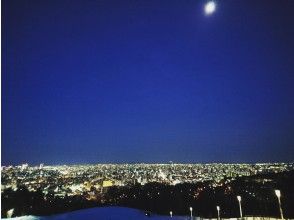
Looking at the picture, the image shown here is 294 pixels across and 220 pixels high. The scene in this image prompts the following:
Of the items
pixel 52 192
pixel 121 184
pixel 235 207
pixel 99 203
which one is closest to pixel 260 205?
pixel 235 207

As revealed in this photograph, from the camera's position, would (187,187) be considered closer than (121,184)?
Yes

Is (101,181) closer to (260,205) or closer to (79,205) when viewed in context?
(79,205)

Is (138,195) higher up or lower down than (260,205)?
higher up

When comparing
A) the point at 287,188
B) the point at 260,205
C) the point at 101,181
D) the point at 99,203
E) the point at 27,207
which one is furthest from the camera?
the point at 101,181

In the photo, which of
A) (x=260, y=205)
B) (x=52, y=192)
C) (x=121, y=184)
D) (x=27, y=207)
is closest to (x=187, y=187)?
(x=121, y=184)

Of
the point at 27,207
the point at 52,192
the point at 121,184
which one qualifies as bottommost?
the point at 27,207

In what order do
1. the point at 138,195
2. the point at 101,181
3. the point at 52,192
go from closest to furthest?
the point at 52,192 → the point at 138,195 → the point at 101,181
